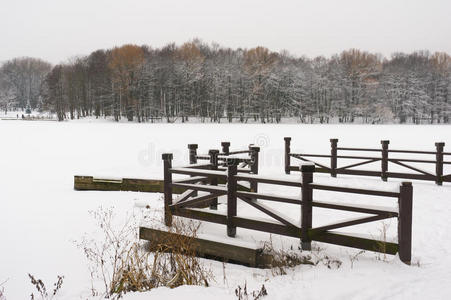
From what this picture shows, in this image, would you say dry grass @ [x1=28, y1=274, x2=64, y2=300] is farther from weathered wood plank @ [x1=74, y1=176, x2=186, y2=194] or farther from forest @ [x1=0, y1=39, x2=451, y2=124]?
forest @ [x1=0, y1=39, x2=451, y2=124]

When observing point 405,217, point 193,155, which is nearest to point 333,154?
point 193,155

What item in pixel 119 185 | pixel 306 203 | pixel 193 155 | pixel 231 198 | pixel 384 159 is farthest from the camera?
pixel 384 159

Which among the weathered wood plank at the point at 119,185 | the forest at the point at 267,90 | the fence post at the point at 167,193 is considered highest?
the forest at the point at 267,90

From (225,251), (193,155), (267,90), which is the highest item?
(267,90)

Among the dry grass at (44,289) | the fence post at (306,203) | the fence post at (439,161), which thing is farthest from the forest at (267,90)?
the dry grass at (44,289)

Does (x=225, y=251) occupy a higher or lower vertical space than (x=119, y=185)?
lower

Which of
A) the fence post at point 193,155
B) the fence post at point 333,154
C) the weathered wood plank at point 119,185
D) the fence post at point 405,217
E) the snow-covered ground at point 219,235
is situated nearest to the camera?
the snow-covered ground at point 219,235

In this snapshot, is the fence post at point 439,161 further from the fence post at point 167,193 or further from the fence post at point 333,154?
the fence post at point 167,193

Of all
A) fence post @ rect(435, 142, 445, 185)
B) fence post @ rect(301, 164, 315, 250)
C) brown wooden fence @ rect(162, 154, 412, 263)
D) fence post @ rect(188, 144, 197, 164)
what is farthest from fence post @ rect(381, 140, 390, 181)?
fence post @ rect(301, 164, 315, 250)

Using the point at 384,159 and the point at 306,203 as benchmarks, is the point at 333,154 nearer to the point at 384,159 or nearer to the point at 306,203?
the point at 384,159

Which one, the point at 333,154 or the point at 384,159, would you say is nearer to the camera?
the point at 384,159

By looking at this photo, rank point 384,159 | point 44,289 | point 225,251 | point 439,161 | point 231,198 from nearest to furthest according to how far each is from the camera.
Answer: point 44,289
point 225,251
point 231,198
point 439,161
point 384,159

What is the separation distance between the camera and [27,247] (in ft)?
24.1

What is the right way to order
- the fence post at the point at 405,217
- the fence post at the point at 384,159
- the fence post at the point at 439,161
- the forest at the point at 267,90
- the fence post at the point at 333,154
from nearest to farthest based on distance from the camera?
the fence post at the point at 405,217, the fence post at the point at 439,161, the fence post at the point at 384,159, the fence post at the point at 333,154, the forest at the point at 267,90
